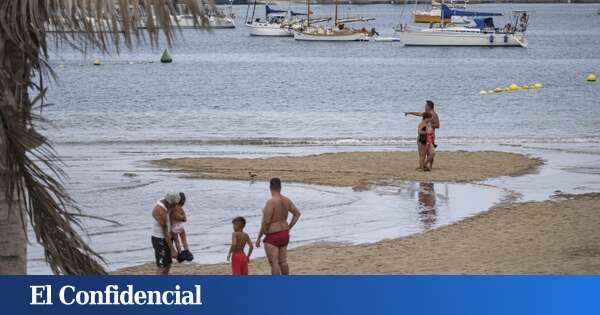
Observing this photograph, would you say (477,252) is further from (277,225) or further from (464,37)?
(464,37)

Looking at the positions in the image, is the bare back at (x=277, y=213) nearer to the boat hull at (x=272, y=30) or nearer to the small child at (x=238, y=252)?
the small child at (x=238, y=252)

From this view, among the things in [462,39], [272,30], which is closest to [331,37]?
[272,30]

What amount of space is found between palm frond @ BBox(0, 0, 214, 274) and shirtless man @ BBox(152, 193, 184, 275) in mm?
7156

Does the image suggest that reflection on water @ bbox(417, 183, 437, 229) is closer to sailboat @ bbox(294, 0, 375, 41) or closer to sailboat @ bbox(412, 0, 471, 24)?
sailboat @ bbox(294, 0, 375, 41)

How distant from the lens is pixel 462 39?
4023 inches

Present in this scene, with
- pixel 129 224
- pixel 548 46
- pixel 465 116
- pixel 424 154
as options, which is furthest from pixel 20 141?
pixel 548 46

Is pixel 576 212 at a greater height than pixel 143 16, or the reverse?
pixel 143 16

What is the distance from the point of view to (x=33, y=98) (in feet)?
24.1

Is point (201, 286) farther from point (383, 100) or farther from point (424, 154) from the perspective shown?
point (383, 100)

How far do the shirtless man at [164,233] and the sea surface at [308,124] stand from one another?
3.03ft

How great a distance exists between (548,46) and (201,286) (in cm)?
11061

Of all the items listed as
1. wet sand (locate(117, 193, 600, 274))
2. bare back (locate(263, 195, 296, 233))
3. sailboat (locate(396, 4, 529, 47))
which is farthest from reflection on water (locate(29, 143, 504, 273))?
sailboat (locate(396, 4, 529, 47))

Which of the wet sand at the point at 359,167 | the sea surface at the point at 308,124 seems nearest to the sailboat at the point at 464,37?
the sea surface at the point at 308,124

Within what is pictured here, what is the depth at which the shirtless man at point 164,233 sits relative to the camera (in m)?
14.7
